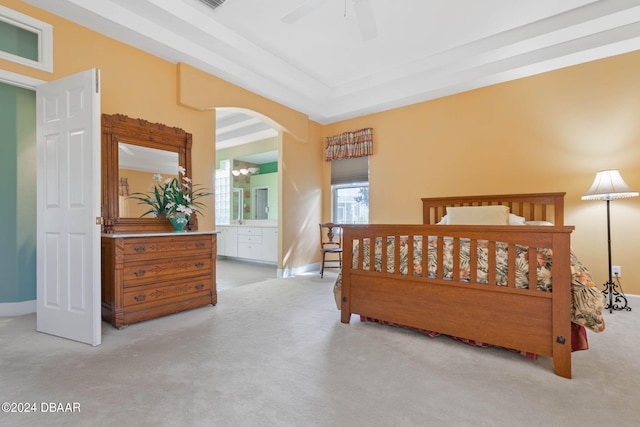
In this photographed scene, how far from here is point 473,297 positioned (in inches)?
80.4

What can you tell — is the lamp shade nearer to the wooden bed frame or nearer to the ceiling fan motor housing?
the wooden bed frame

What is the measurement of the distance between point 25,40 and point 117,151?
42.4 inches

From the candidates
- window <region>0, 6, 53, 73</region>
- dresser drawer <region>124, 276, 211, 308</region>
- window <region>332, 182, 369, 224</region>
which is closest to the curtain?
window <region>332, 182, 369, 224</region>

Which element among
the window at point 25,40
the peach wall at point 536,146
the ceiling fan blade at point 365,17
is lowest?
the peach wall at point 536,146

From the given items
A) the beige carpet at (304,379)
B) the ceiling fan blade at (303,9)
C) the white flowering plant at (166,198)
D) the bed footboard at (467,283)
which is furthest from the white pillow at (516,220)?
the white flowering plant at (166,198)

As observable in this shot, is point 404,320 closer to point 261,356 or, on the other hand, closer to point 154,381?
point 261,356

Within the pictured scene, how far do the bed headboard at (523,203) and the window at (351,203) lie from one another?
1.18 meters

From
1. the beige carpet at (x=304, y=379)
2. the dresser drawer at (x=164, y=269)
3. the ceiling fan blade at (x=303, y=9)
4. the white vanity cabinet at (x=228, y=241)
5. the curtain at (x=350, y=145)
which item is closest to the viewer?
the beige carpet at (x=304, y=379)

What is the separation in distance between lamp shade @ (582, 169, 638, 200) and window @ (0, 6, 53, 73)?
17.4ft

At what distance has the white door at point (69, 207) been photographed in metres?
2.14

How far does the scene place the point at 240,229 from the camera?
6.27 m

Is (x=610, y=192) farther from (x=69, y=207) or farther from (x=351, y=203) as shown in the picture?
(x=69, y=207)

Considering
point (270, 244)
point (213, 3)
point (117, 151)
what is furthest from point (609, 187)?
point (117, 151)

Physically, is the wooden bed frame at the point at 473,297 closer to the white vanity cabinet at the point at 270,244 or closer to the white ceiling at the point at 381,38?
the white ceiling at the point at 381,38
